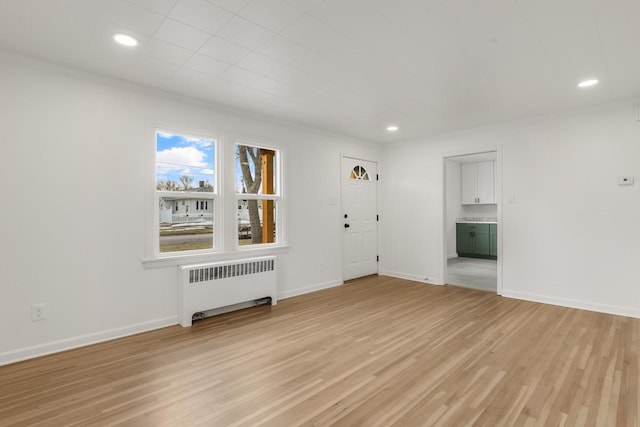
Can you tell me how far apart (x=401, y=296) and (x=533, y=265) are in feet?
6.12

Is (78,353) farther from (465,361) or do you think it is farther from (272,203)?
(465,361)

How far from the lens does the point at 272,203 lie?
4645 mm

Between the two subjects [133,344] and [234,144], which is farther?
[234,144]

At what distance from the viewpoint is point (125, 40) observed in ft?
7.99

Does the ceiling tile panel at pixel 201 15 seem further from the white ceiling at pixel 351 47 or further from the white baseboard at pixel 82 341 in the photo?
the white baseboard at pixel 82 341

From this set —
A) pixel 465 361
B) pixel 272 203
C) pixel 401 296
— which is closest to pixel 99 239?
pixel 272 203

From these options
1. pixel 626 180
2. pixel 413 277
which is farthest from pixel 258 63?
pixel 413 277

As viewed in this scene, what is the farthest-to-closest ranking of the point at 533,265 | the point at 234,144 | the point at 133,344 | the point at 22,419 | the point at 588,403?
the point at 533,265, the point at 234,144, the point at 133,344, the point at 588,403, the point at 22,419

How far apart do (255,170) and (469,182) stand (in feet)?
20.0

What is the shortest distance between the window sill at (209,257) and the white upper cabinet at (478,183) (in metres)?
5.70

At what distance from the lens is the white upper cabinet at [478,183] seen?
25.6 ft

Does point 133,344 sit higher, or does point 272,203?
point 272,203

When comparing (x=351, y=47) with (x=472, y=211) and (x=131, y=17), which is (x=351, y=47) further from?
(x=472, y=211)

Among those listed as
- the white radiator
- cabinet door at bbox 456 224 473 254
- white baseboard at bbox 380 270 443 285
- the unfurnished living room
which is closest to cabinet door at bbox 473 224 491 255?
cabinet door at bbox 456 224 473 254
